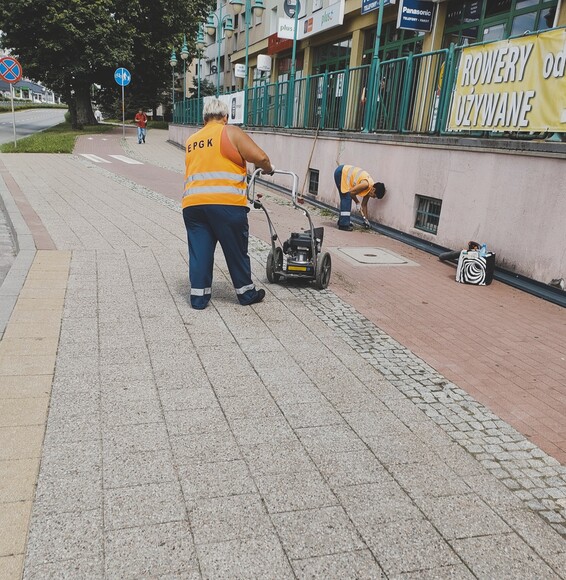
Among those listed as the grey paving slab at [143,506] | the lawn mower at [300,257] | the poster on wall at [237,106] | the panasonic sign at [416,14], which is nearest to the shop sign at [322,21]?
the poster on wall at [237,106]

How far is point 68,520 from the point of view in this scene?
2488 mm

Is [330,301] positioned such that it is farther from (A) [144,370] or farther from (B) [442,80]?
(B) [442,80]

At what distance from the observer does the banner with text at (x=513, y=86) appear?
6.51 m

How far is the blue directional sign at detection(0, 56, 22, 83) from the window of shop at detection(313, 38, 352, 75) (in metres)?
11.6

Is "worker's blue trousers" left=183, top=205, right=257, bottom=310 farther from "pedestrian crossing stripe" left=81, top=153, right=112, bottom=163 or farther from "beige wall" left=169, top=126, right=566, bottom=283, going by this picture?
"pedestrian crossing stripe" left=81, top=153, right=112, bottom=163

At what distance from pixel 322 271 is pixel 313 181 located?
25.5 feet

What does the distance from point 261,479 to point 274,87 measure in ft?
50.0

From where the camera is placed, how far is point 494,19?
13.4 meters

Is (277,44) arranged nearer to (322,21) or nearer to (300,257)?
(322,21)

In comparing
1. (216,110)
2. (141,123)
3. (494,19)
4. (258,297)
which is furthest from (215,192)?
(141,123)

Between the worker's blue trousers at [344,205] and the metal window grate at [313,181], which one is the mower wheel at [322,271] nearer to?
the worker's blue trousers at [344,205]

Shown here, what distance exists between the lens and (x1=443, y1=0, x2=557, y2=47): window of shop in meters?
12.1

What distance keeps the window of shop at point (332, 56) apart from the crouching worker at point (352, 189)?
42.6 ft

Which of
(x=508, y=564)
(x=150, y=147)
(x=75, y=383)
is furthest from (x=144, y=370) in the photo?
(x=150, y=147)
